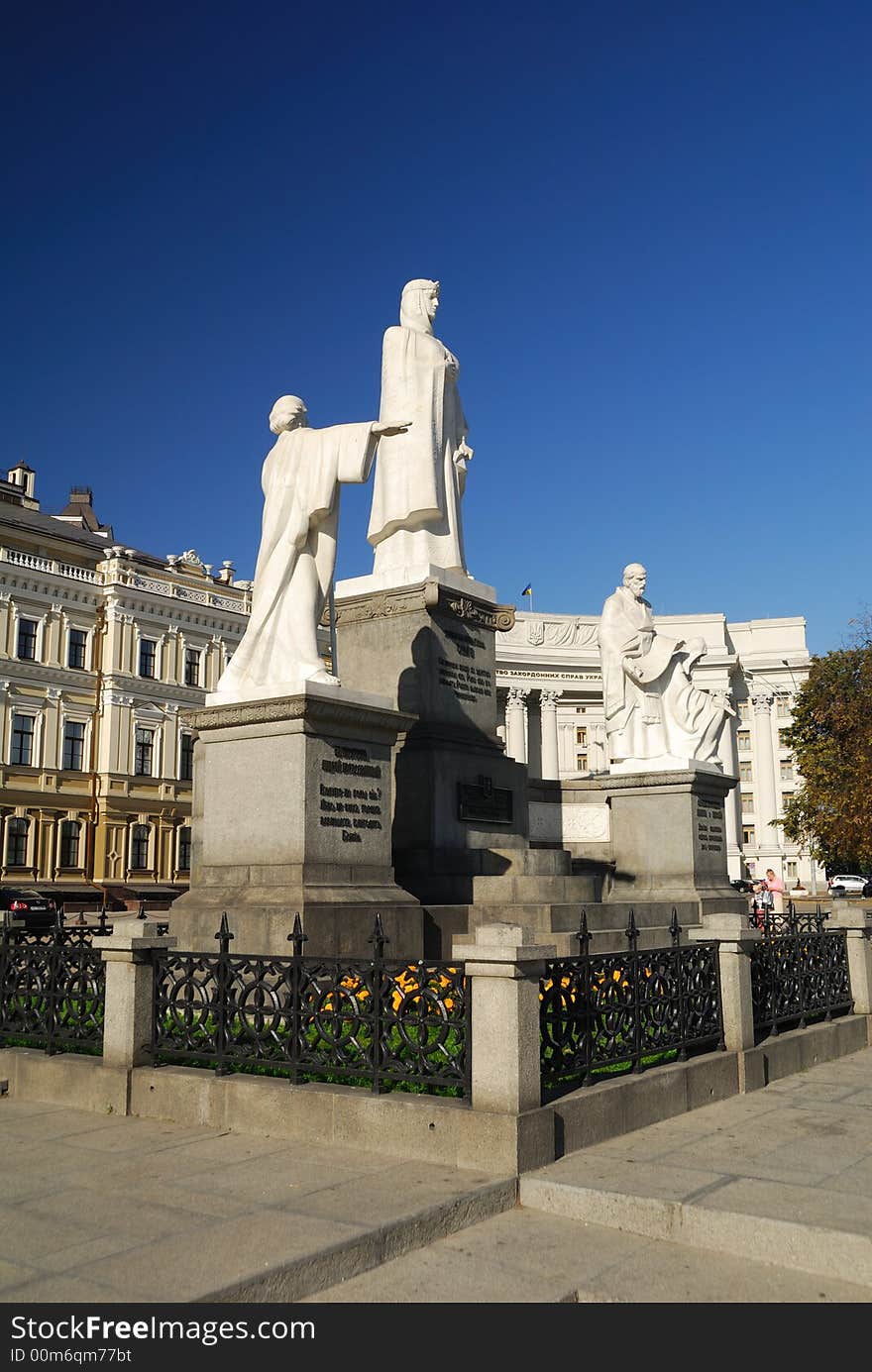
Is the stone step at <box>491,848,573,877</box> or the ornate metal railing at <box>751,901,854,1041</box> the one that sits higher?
the stone step at <box>491,848,573,877</box>

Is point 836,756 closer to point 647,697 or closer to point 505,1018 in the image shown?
point 647,697

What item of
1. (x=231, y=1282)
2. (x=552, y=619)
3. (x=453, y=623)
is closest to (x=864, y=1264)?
(x=231, y=1282)

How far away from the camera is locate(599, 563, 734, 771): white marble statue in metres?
17.4

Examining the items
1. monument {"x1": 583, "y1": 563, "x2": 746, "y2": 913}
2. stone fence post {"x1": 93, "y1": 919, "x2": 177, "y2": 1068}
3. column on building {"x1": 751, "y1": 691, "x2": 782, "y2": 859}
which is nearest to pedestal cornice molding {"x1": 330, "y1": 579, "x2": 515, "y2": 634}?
monument {"x1": 583, "y1": 563, "x2": 746, "y2": 913}

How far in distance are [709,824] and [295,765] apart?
868 cm

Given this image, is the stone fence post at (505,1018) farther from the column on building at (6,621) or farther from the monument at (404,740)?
the column on building at (6,621)

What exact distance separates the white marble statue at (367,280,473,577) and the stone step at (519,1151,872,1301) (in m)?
9.25

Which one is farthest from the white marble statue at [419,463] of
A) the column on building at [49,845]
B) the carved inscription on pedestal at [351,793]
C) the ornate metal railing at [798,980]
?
the column on building at [49,845]

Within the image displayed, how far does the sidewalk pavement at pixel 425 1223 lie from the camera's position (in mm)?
4676

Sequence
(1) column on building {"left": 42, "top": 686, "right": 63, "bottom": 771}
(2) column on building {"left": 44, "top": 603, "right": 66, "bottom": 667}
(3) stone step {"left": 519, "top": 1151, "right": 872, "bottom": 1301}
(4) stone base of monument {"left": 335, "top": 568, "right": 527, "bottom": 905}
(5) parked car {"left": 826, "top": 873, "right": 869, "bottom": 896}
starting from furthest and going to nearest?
(5) parked car {"left": 826, "top": 873, "right": 869, "bottom": 896}
(2) column on building {"left": 44, "top": 603, "right": 66, "bottom": 667}
(1) column on building {"left": 42, "top": 686, "right": 63, "bottom": 771}
(4) stone base of monument {"left": 335, "top": 568, "right": 527, "bottom": 905}
(3) stone step {"left": 519, "top": 1151, "right": 872, "bottom": 1301}

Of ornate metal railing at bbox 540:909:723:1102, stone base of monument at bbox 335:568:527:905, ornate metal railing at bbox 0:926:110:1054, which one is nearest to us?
ornate metal railing at bbox 540:909:723:1102

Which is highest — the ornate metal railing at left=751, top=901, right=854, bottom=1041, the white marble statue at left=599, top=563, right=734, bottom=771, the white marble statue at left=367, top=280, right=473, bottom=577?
the white marble statue at left=367, top=280, right=473, bottom=577

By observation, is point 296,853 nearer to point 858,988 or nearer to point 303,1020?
point 303,1020

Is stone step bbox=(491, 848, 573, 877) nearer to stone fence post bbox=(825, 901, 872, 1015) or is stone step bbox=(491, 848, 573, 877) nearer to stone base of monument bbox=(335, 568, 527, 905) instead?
stone base of monument bbox=(335, 568, 527, 905)
